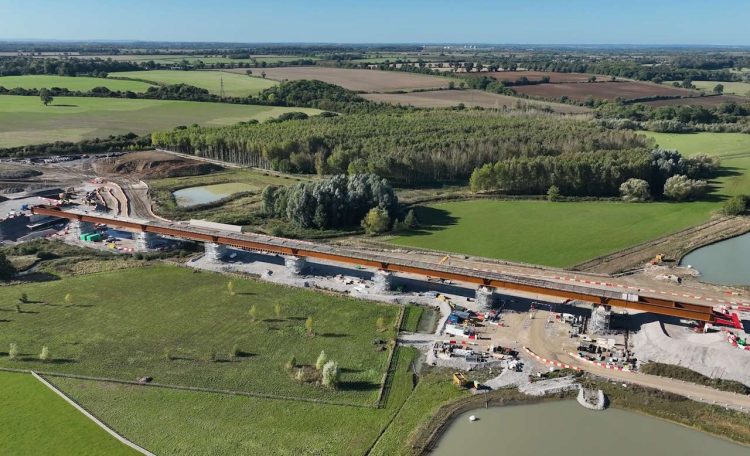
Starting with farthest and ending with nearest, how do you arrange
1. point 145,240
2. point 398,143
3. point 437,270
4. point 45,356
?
1. point 398,143
2. point 145,240
3. point 437,270
4. point 45,356

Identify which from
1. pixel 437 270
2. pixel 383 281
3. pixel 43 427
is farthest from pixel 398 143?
pixel 43 427

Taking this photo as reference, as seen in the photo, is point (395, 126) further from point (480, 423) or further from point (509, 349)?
point (480, 423)

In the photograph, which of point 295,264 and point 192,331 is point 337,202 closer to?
point 295,264

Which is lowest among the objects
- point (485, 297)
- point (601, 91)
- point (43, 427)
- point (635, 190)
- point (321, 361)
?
point (43, 427)

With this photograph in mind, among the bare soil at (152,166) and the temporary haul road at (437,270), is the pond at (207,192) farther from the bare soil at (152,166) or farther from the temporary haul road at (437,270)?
the temporary haul road at (437,270)

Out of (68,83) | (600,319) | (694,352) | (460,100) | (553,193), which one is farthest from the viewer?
(68,83)

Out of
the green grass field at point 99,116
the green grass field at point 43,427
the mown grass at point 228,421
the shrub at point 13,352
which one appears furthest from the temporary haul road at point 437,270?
the green grass field at point 99,116
